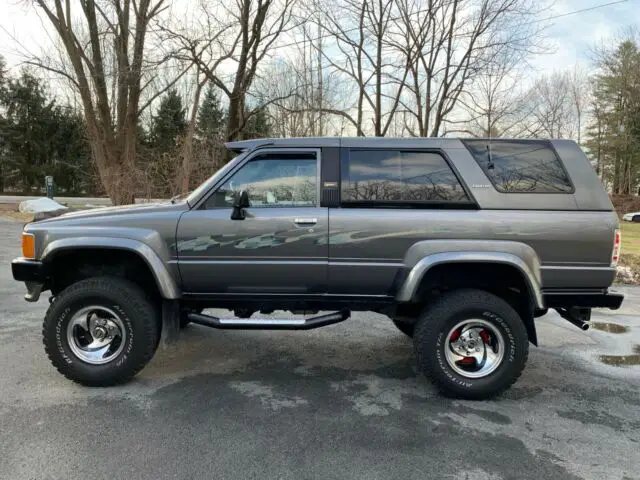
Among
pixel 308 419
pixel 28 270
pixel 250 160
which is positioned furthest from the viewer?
pixel 250 160

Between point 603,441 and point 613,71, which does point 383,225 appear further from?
point 613,71

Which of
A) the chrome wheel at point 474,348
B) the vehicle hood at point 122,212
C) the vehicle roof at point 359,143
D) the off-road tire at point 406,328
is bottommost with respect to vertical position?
the off-road tire at point 406,328

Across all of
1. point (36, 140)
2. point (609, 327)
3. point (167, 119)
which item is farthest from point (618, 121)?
point (36, 140)

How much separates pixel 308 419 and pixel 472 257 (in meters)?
1.73

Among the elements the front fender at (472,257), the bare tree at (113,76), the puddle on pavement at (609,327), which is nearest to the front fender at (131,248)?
the front fender at (472,257)

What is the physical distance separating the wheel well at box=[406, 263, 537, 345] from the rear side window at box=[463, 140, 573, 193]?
67cm

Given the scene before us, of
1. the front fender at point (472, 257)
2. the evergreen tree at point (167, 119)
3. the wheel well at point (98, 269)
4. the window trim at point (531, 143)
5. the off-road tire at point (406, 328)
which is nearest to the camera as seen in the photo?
→ the front fender at point (472, 257)

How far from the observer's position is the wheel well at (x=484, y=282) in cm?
382

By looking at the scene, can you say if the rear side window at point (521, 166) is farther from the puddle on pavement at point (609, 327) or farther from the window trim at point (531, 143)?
the puddle on pavement at point (609, 327)

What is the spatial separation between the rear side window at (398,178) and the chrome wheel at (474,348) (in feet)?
3.42

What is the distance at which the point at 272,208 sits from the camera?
12.6 ft

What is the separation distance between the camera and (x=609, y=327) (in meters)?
6.03

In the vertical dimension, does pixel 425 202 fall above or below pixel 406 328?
above

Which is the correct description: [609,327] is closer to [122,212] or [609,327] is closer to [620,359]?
[620,359]
